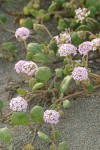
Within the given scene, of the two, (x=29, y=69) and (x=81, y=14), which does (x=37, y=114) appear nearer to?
(x=29, y=69)

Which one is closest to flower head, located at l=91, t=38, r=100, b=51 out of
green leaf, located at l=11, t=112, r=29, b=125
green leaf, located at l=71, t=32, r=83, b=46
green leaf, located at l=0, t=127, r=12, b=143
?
green leaf, located at l=71, t=32, r=83, b=46

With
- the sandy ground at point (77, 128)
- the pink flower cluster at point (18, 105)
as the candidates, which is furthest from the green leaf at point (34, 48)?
the pink flower cluster at point (18, 105)

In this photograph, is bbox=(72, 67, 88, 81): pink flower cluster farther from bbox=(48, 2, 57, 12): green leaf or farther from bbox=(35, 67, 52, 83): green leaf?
bbox=(48, 2, 57, 12): green leaf

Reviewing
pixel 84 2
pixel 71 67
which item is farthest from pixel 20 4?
pixel 71 67

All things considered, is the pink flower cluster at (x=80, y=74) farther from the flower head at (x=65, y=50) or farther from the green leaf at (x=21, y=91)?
the green leaf at (x=21, y=91)

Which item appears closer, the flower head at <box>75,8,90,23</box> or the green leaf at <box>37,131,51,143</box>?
the green leaf at <box>37,131,51,143</box>
